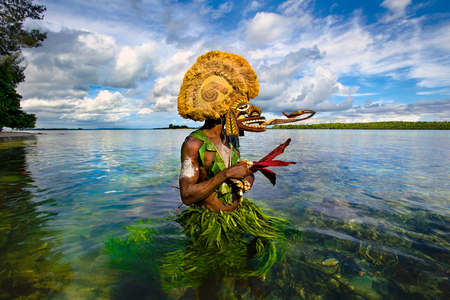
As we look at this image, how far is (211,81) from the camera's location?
2.62 meters

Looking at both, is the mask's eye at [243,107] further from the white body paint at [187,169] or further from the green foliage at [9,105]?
the green foliage at [9,105]

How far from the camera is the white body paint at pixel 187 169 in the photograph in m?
2.45

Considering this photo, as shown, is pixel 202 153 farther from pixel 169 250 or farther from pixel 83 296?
pixel 83 296

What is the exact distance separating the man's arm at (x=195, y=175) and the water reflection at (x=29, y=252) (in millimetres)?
1662

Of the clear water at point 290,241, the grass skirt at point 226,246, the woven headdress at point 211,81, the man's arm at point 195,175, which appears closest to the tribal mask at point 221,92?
the woven headdress at point 211,81

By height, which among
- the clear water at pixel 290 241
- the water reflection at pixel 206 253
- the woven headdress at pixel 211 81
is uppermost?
the woven headdress at pixel 211 81

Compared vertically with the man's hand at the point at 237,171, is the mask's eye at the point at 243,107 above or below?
above

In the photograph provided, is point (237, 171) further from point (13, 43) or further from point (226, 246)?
point (13, 43)

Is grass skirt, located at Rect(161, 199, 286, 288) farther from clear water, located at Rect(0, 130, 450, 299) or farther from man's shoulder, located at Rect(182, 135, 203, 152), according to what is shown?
man's shoulder, located at Rect(182, 135, 203, 152)

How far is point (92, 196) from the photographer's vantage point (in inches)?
224

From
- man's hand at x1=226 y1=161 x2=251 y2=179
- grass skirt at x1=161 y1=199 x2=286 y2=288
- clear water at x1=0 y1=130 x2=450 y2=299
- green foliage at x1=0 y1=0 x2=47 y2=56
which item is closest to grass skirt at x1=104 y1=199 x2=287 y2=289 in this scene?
grass skirt at x1=161 y1=199 x2=286 y2=288

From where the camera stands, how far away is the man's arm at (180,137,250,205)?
2307 mm

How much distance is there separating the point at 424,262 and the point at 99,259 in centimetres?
427

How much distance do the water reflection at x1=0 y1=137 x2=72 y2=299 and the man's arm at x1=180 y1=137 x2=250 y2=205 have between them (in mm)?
1662
